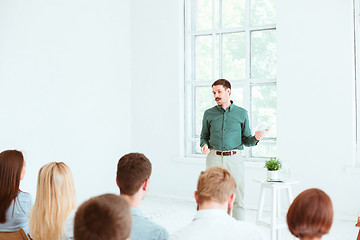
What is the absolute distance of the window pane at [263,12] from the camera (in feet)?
16.7

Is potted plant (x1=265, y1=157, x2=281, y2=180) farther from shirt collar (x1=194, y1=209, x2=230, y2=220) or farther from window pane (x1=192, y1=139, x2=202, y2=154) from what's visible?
window pane (x1=192, y1=139, x2=202, y2=154)

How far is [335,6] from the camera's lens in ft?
14.7

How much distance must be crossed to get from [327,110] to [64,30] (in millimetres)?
3476

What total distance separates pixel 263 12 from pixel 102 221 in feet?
15.3

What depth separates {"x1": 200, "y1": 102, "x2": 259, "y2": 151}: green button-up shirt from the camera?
12.8 ft

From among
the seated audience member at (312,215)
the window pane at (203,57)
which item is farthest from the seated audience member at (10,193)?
the window pane at (203,57)

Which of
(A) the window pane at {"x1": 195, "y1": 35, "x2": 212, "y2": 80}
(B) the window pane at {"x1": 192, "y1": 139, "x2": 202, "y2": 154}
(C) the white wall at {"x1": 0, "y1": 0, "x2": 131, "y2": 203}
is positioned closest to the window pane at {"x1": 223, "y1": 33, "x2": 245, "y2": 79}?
(A) the window pane at {"x1": 195, "y1": 35, "x2": 212, "y2": 80}

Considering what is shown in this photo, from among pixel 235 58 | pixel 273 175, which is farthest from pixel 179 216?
pixel 235 58

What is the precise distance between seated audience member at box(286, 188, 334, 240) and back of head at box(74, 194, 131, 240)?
643 millimetres

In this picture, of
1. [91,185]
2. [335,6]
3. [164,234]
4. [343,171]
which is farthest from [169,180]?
[164,234]

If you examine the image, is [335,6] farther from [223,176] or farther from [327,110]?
[223,176]

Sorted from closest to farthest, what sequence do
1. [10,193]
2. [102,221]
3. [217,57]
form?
[102,221] < [10,193] < [217,57]

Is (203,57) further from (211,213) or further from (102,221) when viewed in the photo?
(102,221)

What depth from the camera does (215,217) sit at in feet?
5.08
